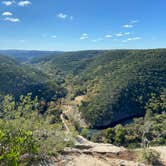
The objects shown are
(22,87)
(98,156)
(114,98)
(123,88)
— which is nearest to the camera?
(98,156)

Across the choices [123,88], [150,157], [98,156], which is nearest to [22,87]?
[123,88]

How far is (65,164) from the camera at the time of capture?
15188 millimetres

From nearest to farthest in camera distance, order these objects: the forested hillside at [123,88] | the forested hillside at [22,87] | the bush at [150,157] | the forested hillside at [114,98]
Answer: the bush at [150,157] → the forested hillside at [114,98] → the forested hillside at [123,88] → the forested hillside at [22,87]

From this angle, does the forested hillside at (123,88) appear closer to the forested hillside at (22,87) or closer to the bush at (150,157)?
the forested hillside at (22,87)

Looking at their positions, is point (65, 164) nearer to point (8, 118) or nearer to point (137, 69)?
point (8, 118)

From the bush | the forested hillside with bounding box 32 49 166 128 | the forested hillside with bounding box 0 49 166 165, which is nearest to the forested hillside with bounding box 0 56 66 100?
the forested hillside with bounding box 0 49 166 165

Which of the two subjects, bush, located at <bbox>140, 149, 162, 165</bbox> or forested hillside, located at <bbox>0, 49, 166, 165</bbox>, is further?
forested hillside, located at <bbox>0, 49, 166, 165</bbox>

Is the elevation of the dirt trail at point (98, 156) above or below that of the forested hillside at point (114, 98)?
above

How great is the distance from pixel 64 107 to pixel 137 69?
30872 mm

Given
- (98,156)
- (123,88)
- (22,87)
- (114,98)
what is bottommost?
(114,98)

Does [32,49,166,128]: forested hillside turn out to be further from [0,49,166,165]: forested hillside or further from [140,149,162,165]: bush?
[140,149,162,165]: bush

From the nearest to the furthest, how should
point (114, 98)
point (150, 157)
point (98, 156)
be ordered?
point (150, 157) → point (98, 156) → point (114, 98)

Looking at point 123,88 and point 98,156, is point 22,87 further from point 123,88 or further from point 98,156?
point 98,156

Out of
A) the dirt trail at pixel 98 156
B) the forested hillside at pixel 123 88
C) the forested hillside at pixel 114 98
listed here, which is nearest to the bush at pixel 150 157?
the dirt trail at pixel 98 156
